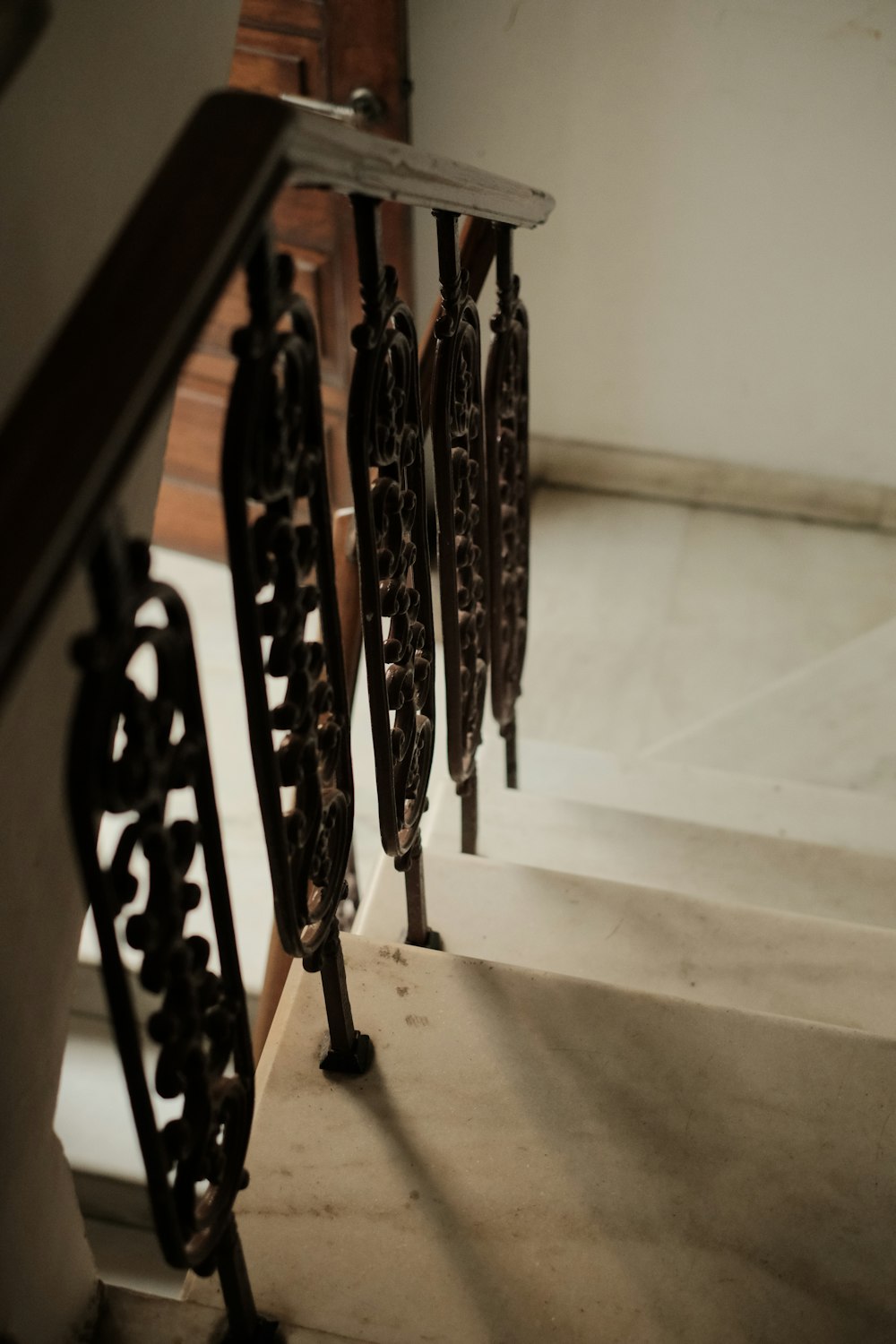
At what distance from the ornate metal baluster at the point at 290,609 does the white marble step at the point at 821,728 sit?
1.93m

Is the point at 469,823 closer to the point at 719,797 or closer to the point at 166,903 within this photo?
the point at 719,797

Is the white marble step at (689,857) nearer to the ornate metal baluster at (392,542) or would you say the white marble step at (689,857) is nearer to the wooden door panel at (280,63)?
the ornate metal baluster at (392,542)

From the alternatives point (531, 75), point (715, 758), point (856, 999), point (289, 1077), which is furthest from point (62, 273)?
point (531, 75)

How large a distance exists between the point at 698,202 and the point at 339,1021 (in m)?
2.84

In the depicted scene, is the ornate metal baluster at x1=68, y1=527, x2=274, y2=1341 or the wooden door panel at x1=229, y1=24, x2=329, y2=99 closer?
the ornate metal baluster at x1=68, y1=527, x2=274, y2=1341

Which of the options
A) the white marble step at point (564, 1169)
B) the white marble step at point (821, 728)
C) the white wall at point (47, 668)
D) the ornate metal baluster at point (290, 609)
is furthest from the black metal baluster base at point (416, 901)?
the white marble step at point (821, 728)

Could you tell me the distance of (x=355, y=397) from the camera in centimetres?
92

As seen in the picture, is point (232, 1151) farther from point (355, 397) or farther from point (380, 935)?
point (380, 935)

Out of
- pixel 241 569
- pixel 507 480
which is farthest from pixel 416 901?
pixel 241 569

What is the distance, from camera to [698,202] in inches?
130

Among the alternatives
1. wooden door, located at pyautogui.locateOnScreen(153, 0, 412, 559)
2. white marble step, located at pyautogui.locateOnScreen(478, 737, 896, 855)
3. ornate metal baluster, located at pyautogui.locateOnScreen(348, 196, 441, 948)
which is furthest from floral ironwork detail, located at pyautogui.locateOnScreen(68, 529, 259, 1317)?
wooden door, located at pyautogui.locateOnScreen(153, 0, 412, 559)

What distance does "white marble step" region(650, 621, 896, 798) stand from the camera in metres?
2.84

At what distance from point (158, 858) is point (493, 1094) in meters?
0.61

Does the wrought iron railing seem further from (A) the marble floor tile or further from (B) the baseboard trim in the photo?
(B) the baseboard trim
